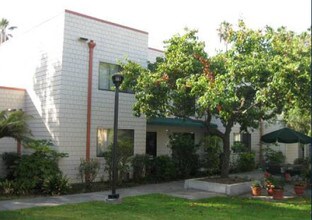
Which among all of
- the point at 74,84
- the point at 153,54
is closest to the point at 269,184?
the point at 74,84

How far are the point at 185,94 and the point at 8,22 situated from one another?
36.3 m

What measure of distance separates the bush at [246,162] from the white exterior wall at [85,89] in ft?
23.1

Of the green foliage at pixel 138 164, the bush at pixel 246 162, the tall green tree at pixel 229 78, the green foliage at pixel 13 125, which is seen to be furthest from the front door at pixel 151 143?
the green foliage at pixel 13 125

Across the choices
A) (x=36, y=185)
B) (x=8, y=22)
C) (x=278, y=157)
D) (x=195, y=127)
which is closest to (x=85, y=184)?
(x=36, y=185)

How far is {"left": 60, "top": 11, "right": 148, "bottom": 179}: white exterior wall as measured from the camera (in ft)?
50.9

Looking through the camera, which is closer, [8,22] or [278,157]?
[278,157]

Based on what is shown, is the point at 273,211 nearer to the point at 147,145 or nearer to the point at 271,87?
the point at 271,87

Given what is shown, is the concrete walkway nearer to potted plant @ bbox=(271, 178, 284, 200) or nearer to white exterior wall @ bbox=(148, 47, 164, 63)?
potted plant @ bbox=(271, 178, 284, 200)

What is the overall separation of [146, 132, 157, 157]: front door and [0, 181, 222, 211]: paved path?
3.64 m

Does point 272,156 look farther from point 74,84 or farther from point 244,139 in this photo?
point 74,84

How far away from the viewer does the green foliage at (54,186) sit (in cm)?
1324

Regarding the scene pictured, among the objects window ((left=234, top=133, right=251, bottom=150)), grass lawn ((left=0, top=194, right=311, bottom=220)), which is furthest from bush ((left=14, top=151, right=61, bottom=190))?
window ((left=234, top=133, right=251, bottom=150))

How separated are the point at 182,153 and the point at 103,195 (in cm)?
560

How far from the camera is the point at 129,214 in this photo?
1008cm
